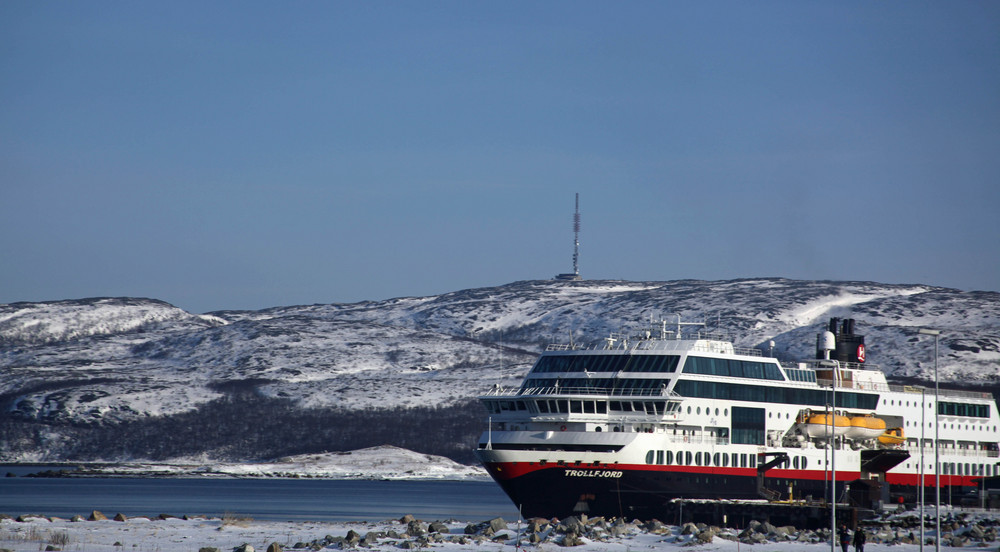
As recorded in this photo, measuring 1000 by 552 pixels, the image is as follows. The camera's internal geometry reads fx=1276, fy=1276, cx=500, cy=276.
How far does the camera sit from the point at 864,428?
8400cm

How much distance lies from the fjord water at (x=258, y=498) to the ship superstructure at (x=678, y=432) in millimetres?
13735

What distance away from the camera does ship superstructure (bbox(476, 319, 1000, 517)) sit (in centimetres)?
7231

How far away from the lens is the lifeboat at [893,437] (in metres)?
87.4

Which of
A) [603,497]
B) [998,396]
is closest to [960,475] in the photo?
[603,497]

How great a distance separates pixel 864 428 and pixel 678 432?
53.2 ft

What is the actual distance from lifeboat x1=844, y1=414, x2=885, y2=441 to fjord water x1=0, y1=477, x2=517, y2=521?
933 inches

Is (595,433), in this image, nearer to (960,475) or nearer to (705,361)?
(705,361)

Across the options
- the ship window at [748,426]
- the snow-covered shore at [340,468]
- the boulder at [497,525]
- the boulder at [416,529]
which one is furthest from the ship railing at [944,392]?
the snow-covered shore at [340,468]

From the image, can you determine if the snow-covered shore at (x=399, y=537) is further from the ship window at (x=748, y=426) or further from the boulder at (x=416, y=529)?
the ship window at (x=748, y=426)

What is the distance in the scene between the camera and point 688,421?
247 ft

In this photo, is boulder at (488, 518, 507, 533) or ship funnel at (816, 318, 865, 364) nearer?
boulder at (488, 518, 507, 533)

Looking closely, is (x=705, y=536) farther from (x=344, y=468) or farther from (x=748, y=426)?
(x=344, y=468)

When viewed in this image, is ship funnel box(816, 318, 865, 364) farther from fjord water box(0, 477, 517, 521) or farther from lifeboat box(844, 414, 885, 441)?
fjord water box(0, 477, 517, 521)

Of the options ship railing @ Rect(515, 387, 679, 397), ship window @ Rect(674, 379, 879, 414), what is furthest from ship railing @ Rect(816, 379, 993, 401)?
ship railing @ Rect(515, 387, 679, 397)
